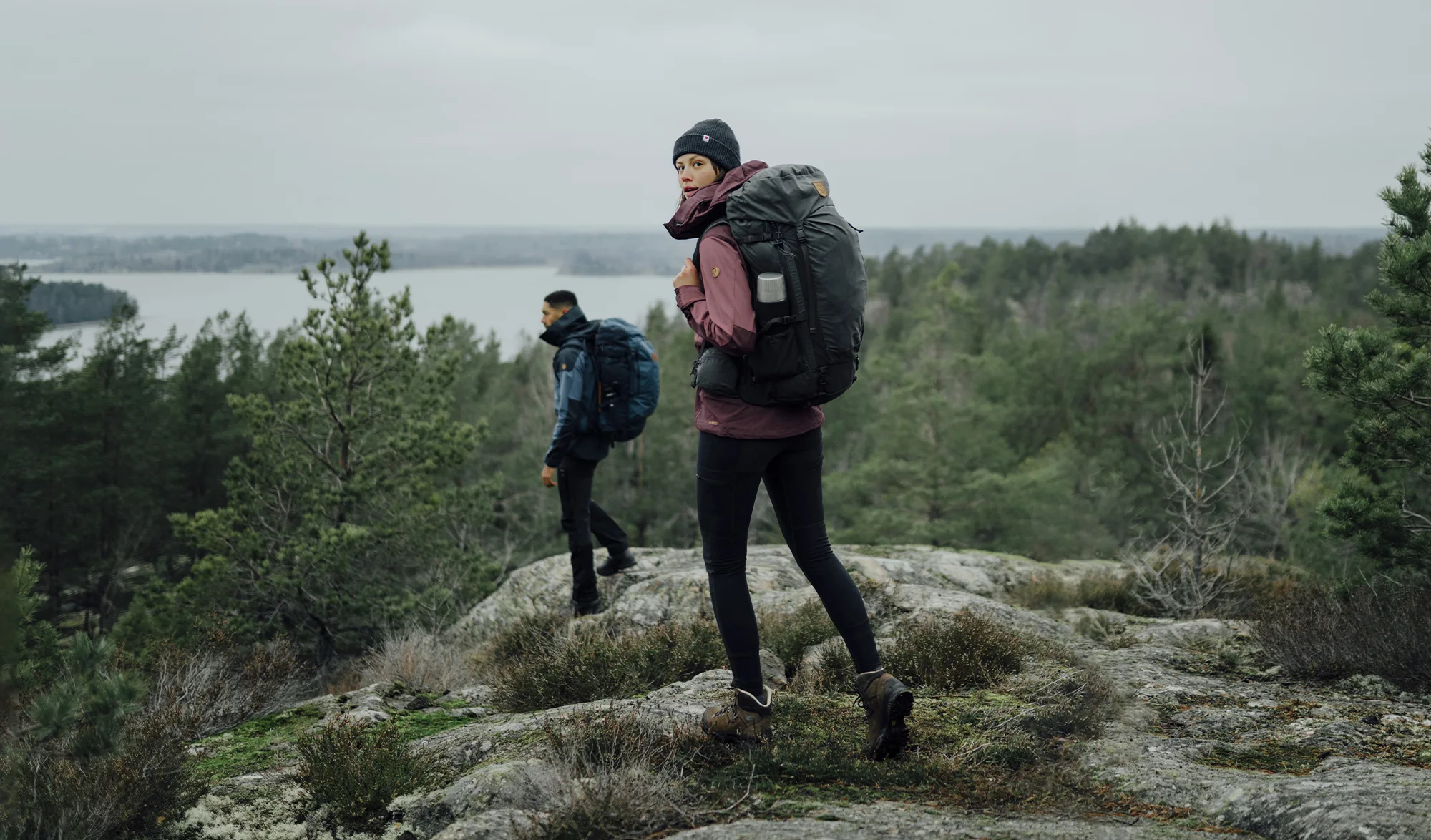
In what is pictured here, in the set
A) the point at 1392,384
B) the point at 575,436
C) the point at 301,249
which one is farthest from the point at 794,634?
the point at 301,249

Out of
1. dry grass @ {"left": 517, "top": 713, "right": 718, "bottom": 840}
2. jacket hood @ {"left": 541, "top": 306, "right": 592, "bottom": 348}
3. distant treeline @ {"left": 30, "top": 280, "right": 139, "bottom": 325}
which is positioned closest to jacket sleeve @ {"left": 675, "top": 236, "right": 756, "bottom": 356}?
dry grass @ {"left": 517, "top": 713, "right": 718, "bottom": 840}

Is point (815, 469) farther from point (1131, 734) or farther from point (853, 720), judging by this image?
point (1131, 734)

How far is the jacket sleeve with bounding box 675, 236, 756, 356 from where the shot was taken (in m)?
3.18

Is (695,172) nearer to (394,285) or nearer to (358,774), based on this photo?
(358,774)

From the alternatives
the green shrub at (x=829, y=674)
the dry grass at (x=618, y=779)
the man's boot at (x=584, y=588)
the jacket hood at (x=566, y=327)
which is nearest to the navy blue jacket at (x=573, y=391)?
the jacket hood at (x=566, y=327)

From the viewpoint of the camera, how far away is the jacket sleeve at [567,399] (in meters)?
6.58

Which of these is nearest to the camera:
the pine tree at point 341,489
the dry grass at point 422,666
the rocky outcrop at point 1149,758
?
the rocky outcrop at point 1149,758

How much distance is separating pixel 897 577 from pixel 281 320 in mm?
36811

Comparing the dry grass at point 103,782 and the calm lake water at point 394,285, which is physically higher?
the calm lake water at point 394,285

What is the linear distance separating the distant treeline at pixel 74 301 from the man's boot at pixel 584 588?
2449cm

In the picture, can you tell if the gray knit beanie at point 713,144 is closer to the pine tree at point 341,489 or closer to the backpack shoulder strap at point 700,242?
the backpack shoulder strap at point 700,242

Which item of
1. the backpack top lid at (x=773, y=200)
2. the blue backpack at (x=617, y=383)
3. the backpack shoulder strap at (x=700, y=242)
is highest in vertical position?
the backpack top lid at (x=773, y=200)

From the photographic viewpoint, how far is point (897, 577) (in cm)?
820

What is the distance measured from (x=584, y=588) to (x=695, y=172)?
14.4 ft
